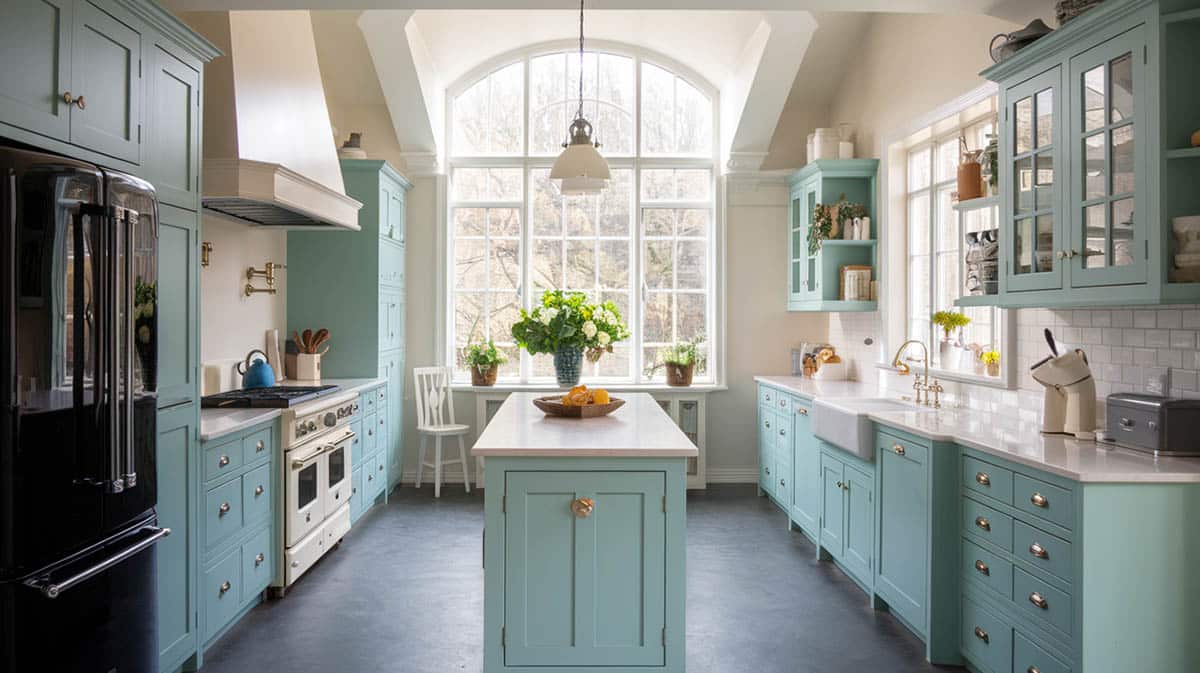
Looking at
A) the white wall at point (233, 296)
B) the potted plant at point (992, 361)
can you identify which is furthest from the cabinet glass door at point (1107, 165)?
the white wall at point (233, 296)

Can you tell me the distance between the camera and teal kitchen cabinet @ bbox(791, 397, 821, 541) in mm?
4637

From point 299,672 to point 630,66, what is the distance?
5426mm

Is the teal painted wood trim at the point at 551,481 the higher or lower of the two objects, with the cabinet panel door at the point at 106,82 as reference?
lower

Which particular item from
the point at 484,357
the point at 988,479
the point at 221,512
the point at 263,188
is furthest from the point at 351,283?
the point at 988,479

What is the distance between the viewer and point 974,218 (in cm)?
419

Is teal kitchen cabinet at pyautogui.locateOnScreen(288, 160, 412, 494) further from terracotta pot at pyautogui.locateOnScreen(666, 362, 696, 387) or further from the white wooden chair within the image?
terracotta pot at pyautogui.locateOnScreen(666, 362, 696, 387)

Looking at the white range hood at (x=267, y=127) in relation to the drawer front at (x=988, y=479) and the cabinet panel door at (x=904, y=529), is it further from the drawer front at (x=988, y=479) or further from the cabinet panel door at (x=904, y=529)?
the drawer front at (x=988, y=479)

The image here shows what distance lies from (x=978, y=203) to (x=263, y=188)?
138 inches

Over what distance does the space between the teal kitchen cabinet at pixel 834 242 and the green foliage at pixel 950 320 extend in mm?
1041

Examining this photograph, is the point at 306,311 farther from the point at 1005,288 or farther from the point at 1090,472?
the point at 1090,472

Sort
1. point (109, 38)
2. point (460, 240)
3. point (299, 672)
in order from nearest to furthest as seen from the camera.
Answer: point (109, 38) → point (299, 672) → point (460, 240)

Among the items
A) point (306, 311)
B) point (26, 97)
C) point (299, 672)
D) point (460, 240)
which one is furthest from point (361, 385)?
point (26, 97)

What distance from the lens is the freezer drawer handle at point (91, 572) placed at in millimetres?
2018

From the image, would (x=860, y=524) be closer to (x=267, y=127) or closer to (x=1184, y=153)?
(x=1184, y=153)
